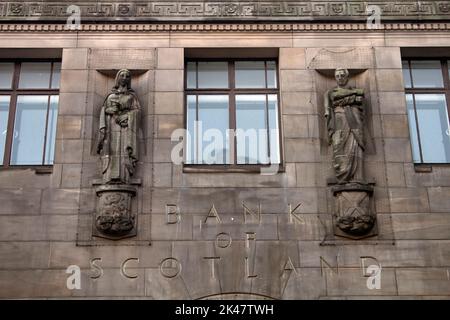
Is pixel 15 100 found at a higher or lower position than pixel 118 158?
higher

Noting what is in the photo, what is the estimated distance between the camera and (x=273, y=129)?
1583cm

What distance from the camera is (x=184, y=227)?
14.4 m

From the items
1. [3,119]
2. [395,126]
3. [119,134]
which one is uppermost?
[3,119]

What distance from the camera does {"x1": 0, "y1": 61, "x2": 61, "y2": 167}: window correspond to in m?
15.5

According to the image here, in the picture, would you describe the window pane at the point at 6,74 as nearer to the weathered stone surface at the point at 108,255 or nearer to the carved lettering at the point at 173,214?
the weathered stone surface at the point at 108,255

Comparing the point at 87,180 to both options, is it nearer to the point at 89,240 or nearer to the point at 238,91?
the point at 89,240

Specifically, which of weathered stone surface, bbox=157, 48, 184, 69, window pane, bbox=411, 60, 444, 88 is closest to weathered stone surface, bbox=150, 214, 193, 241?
weathered stone surface, bbox=157, 48, 184, 69

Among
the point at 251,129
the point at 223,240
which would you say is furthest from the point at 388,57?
the point at 223,240

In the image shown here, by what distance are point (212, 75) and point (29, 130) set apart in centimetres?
445

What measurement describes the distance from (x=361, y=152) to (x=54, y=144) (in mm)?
6835

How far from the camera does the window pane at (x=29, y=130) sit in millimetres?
15500

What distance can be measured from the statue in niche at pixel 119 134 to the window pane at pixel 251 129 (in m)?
2.39

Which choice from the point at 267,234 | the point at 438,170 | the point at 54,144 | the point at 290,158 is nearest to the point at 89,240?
the point at 54,144

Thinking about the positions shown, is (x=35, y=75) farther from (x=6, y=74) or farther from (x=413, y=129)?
(x=413, y=129)
